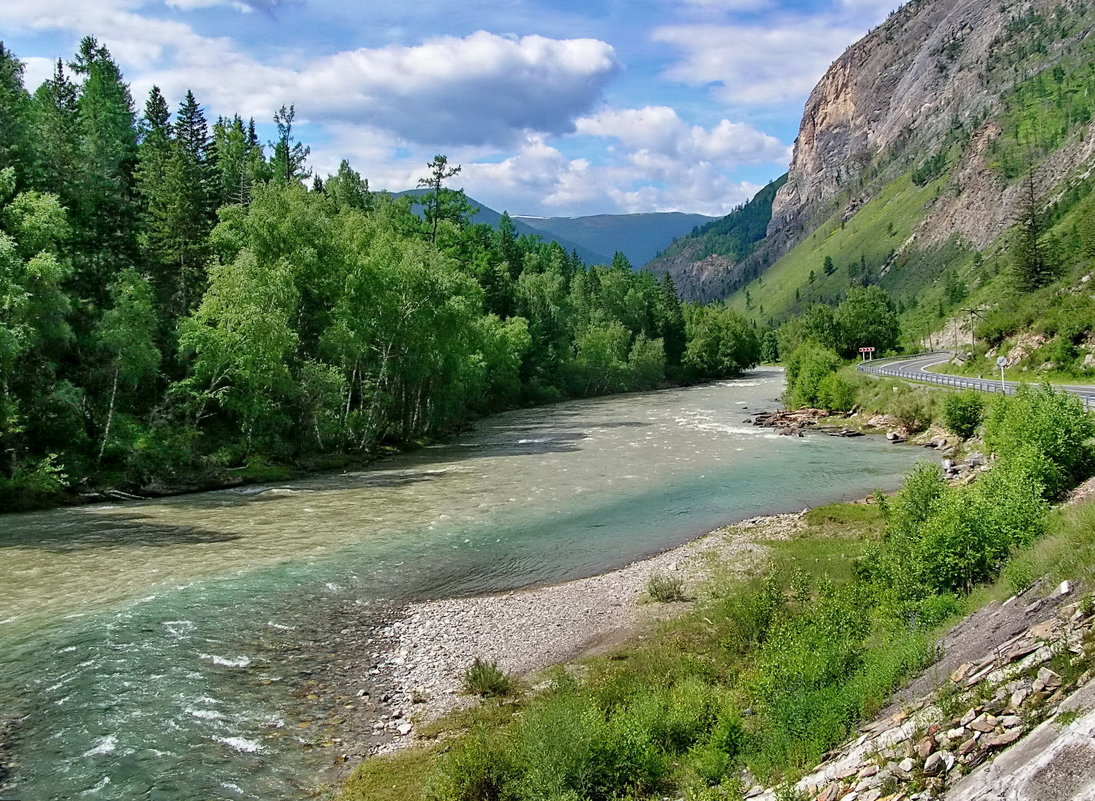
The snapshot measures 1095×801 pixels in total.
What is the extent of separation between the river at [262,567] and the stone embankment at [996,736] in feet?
26.9

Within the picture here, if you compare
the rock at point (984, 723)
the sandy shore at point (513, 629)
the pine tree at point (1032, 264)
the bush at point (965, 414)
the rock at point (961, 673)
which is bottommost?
the sandy shore at point (513, 629)

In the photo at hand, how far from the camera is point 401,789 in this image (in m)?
10.4

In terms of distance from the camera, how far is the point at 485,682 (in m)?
14.0

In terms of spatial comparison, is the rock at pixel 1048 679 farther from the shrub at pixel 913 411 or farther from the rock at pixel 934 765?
the shrub at pixel 913 411

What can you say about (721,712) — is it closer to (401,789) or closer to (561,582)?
(401,789)

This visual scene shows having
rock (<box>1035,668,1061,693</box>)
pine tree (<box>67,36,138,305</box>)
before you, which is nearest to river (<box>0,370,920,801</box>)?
rock (<box>1035,668,1061,693</box>)

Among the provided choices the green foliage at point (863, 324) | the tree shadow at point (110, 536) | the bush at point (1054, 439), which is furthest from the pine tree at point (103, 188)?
the green foliage at point (863, 324)

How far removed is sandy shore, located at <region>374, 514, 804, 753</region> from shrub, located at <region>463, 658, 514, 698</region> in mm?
291

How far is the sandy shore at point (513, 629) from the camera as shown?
14148 millimetres

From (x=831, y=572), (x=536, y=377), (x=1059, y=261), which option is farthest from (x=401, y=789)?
(x=1059, y=261)

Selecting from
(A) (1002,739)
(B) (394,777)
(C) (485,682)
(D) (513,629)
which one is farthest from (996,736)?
(D) (513,629)

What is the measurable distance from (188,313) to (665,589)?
4255 centimetres

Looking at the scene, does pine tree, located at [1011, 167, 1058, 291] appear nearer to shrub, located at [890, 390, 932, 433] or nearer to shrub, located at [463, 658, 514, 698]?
shrub, located at [890, 390, 932, 433]

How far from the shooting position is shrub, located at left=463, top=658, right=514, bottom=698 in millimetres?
13953
